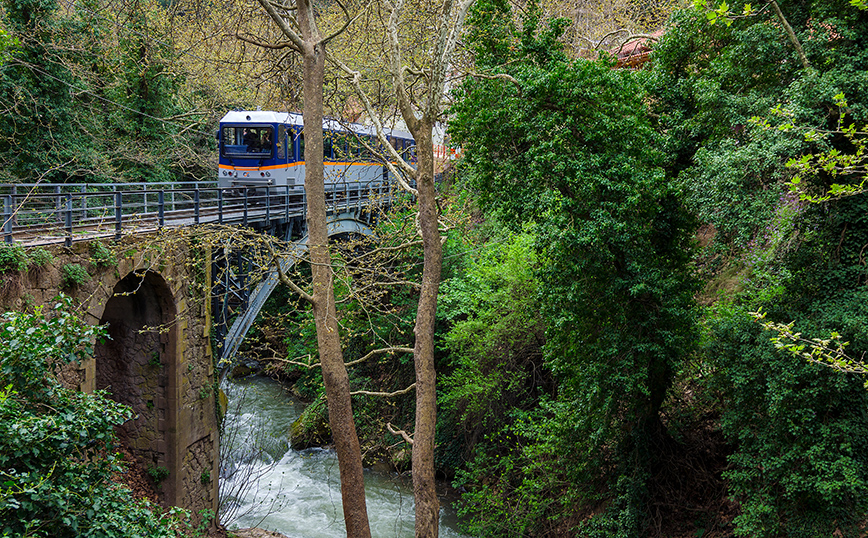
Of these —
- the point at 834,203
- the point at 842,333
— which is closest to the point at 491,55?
the point at 834,203

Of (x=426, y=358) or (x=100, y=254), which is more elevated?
(x=100, y=254)

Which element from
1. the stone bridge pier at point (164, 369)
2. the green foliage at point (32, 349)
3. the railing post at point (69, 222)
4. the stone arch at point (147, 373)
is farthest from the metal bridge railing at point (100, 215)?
the green foliage at point (32, 349)

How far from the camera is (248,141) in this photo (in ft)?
58.2

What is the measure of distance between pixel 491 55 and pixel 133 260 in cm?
669

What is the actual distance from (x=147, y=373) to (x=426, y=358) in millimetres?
6498

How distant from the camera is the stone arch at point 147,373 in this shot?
11336 millimetres

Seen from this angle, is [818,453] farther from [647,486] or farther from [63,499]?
[63,499]

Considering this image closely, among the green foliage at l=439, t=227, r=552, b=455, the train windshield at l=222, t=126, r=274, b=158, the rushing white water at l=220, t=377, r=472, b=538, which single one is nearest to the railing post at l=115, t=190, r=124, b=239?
the rushing white water at l=220, t=377, r=472, b=538

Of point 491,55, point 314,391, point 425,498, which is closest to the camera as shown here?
point 425,498

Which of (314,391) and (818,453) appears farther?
(314,391)

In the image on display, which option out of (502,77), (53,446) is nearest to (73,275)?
(53,446)

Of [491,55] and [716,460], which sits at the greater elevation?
[491,55]

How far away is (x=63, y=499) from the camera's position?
517 centimetres

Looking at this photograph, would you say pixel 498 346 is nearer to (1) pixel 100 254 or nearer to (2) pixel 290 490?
(2) pixel 290 490
